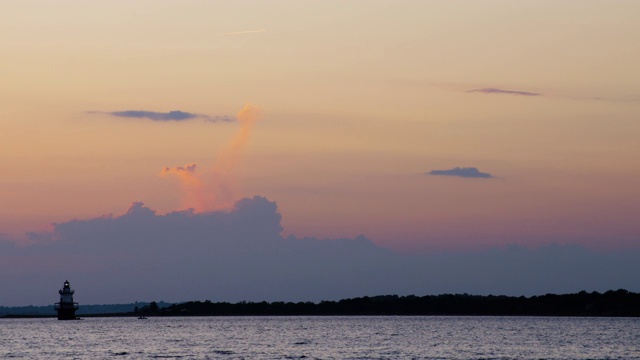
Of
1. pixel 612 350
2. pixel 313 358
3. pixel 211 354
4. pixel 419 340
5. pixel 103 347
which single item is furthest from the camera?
pixel 419 340

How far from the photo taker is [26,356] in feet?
396

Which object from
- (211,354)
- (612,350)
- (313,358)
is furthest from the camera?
(612,350)

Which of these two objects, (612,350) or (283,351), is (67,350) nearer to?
(283,351)

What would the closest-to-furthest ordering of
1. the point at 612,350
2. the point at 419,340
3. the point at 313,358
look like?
the point at 313,358, the point at 612,350, the point at 419,340

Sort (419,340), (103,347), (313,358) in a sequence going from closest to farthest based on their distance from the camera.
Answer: (313,358)
(103,347)
(419,340)

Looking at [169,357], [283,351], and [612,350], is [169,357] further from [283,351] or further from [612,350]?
[612,350]

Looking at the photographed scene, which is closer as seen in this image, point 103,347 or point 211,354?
point 211,354

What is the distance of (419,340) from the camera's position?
503ft

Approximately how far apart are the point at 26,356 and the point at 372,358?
3806 cm

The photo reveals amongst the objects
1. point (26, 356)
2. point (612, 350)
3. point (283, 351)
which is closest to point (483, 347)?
point (612, 350)

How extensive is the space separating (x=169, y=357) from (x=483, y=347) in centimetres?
3906

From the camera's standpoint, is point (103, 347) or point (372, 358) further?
point (103, 347)

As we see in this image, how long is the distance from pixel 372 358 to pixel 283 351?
15.6 m

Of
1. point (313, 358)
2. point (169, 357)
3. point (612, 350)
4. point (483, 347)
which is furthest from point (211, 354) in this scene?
point (612, 350)
